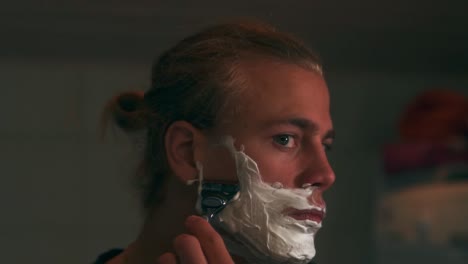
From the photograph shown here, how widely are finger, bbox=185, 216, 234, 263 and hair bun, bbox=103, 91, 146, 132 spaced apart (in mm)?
188

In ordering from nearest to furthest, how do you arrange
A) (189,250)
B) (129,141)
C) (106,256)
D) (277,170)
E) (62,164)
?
(189,250) → (277,170) → (106,256) → (129,141) → (62,164)

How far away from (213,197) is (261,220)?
0.22 ft

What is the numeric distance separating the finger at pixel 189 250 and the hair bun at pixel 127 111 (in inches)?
8.5

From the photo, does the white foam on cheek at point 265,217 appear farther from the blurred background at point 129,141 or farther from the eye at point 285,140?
the blurred background at point 129,141

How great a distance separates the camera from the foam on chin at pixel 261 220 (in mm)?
1091

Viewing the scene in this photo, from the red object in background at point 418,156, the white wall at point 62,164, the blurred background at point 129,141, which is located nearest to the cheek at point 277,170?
the blurred background at point 129,141

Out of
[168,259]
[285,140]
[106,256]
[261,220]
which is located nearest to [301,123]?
[285,140]

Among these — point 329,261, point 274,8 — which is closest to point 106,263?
point 274,8

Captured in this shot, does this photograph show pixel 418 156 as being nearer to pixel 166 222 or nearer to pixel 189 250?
pixel 166 222

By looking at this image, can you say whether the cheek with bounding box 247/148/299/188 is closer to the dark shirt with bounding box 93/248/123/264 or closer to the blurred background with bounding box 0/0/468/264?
the dark shirt with bounding box 93/248/123/264

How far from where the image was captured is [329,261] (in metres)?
2.40

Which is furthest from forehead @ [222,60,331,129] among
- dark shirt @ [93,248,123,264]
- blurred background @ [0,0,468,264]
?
blurred background @ [0,0,468,264]

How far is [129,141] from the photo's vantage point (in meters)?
2.16

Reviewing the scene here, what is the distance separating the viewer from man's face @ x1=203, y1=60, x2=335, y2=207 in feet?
3.62
